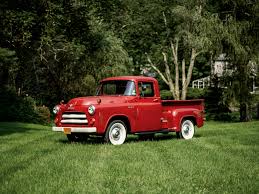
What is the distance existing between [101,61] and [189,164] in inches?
1130

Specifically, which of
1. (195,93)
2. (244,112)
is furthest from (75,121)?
(195,93)

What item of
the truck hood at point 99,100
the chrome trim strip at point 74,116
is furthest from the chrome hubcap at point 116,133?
the chrome trim strip at point 74,116

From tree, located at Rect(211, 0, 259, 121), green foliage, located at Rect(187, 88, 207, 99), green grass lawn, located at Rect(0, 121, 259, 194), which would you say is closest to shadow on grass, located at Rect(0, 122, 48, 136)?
green grass lawn, located at Rect(0, 121, 259, 194)

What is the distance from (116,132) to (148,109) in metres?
1.59

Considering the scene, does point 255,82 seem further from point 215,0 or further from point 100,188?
point 100,188

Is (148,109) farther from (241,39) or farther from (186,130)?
(241,39)

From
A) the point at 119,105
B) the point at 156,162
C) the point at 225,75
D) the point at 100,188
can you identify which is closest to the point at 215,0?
the point at 225,75

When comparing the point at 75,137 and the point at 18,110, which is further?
the point at 18,110

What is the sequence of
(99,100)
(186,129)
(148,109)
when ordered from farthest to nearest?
(186,129) → (148,109) → (99,100)

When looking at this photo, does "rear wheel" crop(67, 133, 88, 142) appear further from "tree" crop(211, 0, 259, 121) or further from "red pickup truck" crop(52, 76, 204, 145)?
"tree" crop(211, 0, 259, 121)

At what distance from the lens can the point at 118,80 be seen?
54.9 feet

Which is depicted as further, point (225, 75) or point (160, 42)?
point (160, 42)

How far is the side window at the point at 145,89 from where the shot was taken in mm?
16578

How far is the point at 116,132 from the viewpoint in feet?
50.7
